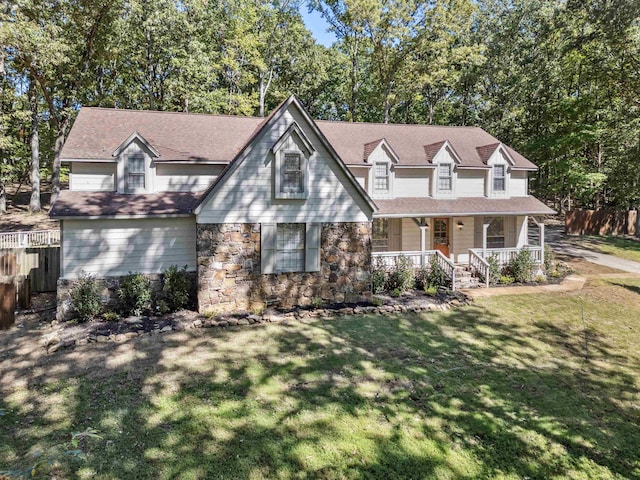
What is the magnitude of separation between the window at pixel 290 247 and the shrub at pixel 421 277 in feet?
18.1

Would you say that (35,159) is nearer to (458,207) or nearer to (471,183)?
(458,207)

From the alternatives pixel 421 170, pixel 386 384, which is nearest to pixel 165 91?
pixel 421 170

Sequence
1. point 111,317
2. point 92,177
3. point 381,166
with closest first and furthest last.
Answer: point 111,317, point 92,177, point 381,166

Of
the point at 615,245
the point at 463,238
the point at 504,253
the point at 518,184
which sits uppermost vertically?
the point at 518,184

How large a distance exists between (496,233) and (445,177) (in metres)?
4.36

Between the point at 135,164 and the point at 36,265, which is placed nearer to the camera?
the point at 135,164

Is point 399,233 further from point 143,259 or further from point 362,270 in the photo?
point 143,259

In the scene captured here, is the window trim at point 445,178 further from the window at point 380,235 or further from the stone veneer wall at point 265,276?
the stone veneer wall at point 265,276

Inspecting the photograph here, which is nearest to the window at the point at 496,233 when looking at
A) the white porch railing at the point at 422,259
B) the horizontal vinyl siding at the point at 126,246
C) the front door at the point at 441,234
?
the front door at the point at 441,234

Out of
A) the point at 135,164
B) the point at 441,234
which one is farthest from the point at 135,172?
the point at 441,234

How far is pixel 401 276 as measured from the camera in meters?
14.9

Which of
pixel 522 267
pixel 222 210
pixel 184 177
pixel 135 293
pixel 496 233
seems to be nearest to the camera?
pixel 135 293

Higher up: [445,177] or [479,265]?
[445,177]

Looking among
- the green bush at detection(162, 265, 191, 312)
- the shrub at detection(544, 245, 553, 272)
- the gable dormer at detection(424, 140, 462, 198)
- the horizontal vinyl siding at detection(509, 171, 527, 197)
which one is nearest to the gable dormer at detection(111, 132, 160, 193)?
the green bush at detection(162, 265, 191, 312)
